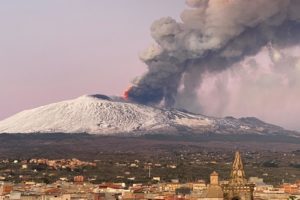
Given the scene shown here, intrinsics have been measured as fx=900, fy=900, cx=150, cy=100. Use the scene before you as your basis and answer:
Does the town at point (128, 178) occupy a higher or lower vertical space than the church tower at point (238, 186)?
higher

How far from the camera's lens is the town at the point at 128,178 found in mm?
98625

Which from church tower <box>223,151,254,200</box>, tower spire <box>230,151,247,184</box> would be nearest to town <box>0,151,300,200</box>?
church tower <box>223,151,254,200</box>

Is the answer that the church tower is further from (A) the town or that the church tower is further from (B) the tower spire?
(A) the town

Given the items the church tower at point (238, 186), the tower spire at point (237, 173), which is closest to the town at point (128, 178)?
the church tower at point (238, 186)

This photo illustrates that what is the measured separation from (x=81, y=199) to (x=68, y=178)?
53.3 metres

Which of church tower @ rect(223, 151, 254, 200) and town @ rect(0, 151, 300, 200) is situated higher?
town @ rect(0, 151, 300, 200)

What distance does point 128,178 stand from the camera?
5728 inches

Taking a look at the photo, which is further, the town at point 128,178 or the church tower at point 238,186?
the town at point 128,178

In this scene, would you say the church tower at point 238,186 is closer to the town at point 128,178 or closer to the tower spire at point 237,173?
the tower spire at point 237,173

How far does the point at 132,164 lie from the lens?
173000mm

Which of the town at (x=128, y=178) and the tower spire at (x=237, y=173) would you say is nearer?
the tower spire at (x=237, y=173)

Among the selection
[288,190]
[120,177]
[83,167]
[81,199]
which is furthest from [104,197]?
[83,167]

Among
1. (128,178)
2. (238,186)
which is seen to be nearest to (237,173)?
(238,186)

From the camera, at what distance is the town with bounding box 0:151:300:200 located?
98625mm
